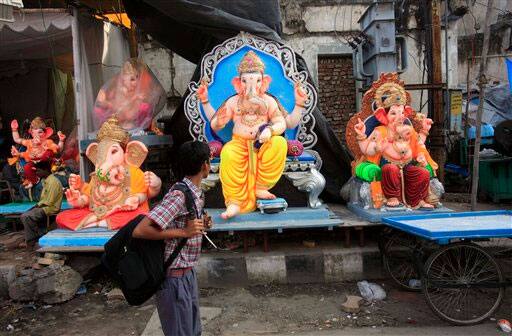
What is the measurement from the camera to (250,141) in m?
5.64

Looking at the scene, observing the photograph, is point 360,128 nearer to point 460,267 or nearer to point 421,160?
point 421,160

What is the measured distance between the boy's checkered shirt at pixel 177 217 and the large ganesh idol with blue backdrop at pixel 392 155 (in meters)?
3.53

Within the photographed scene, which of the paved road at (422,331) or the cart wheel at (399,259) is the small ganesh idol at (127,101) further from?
the paved road at (422,331)

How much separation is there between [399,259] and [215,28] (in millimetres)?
4073

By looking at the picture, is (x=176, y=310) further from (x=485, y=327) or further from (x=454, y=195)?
(x=454, y=195)

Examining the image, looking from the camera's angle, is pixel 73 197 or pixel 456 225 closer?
pixel 456 225

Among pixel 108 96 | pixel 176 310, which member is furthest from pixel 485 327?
pixel 108 96

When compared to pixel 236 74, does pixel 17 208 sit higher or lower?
lower

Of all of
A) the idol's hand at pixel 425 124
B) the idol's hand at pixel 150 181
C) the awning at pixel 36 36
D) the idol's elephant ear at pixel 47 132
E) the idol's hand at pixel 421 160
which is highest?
the awning at pixel 36 36

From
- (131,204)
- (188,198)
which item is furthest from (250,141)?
(188,198)

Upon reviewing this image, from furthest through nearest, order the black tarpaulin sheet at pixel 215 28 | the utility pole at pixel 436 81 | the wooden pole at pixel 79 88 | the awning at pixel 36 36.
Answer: the utility pole at pixel 436 81, the awning at pixel 36 36, the wooden pole at pixel 79 88, the black tarpaulin sheet at pixel 215 28

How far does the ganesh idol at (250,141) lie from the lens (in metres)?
5.53

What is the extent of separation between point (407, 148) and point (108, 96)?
439 centimetres

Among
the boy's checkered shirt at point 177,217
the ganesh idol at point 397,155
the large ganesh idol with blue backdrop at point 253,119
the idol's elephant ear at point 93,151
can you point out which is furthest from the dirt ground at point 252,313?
the boy's checkered shirt at point 177,217
